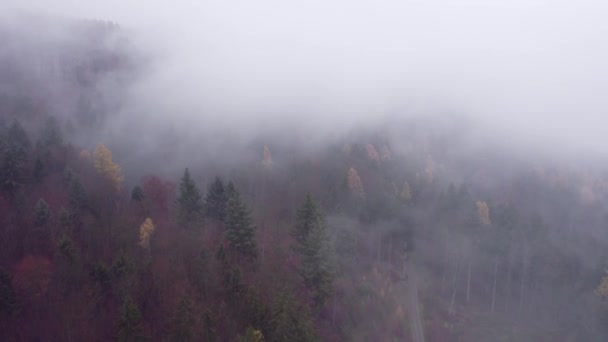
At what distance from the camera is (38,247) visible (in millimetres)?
38656

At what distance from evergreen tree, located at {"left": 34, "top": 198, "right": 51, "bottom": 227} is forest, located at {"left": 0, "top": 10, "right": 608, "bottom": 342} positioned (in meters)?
0.14

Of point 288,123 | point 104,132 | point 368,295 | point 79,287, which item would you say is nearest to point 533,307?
point 368,295

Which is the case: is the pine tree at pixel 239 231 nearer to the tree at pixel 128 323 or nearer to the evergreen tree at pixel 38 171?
the tree at pixel 128 323

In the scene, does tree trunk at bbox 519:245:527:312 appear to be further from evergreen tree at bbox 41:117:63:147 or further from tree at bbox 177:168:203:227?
evergreen tree at bbox 41:117:63:147

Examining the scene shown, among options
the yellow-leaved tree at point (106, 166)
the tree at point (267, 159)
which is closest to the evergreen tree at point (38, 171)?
the yellow-leaved tree at point (106, 166)

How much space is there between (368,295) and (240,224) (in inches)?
701

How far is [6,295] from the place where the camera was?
31.5m

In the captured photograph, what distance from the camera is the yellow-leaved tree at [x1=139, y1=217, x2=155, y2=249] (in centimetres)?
4341

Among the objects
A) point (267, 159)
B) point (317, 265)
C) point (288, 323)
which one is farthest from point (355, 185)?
point (288, 323)

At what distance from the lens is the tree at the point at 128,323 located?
1139 inches

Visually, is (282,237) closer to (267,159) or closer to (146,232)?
(146,232)

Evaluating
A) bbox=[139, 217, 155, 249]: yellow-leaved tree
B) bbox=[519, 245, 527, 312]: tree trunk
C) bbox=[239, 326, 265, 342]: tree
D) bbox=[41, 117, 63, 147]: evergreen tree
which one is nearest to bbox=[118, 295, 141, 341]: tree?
bbox=[239, 326, 265, 342]: tree

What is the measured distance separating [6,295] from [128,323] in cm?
1092

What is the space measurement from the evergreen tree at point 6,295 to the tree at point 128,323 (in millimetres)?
9713
